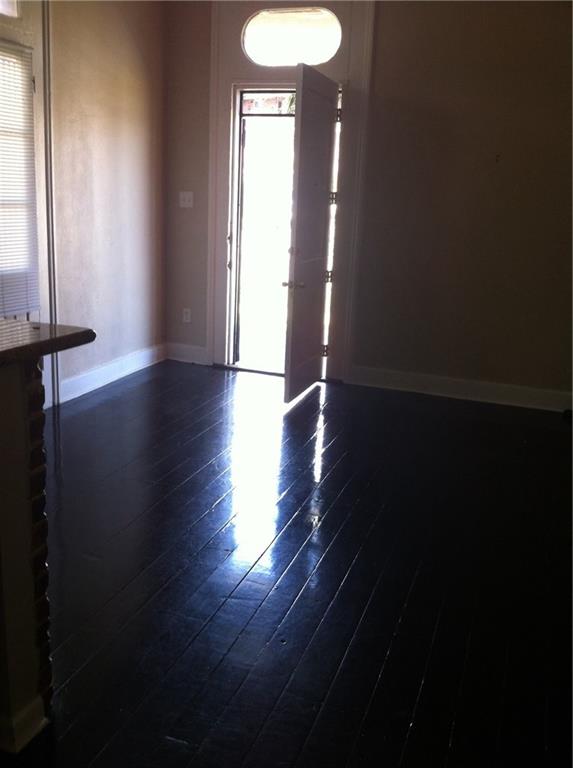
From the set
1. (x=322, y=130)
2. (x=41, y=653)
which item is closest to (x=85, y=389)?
(x=322, y=130)

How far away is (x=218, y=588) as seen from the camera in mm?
2596

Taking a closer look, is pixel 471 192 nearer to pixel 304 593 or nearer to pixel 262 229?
pixel 304 593

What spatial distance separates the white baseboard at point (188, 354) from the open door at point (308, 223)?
103cm

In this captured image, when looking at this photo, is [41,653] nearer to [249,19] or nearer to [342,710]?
[342,710]

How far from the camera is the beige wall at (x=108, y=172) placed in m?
4.41

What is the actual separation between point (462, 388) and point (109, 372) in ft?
8.34

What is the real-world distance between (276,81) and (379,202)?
1143 millimetres

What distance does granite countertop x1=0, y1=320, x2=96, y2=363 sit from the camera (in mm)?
1632

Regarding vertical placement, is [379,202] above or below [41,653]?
above

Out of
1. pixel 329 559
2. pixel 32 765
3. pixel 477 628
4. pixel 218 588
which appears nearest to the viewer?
pixel 32 765

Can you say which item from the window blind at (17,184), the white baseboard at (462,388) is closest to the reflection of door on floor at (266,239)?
the white baseboard at (462,388)

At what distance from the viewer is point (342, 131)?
507 cm

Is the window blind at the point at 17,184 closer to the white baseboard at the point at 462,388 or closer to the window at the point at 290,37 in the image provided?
the window at the point at 290,37

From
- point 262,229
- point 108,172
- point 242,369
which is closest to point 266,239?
point 262,229
